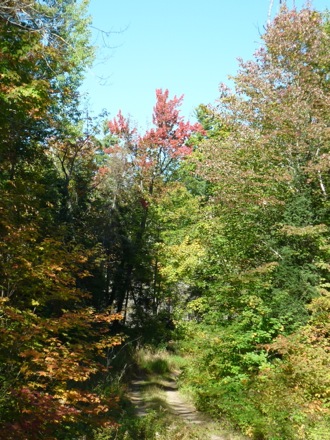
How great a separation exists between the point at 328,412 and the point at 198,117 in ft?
87.0

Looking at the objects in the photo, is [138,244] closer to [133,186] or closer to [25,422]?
[133,186]

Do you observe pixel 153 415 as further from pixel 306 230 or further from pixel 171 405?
pixel 306 230

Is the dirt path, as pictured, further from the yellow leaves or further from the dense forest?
the yellow leaves

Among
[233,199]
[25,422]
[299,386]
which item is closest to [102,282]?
[233,199]

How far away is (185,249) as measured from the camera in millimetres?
19500

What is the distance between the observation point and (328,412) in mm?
8062

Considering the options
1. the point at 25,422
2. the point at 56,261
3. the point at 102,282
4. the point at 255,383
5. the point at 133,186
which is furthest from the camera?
the point at 133,186

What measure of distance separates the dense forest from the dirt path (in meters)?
0.49

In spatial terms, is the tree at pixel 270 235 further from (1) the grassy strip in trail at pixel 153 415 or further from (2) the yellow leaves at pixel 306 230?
(1) the grassy strip in trail at pixel 153 415

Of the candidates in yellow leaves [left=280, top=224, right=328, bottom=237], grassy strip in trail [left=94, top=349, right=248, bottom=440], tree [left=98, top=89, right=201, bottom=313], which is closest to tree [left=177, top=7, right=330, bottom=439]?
yellow leaves [left=280, top=224, right=328, bottom=237]

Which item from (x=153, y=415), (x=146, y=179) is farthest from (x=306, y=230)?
(x=146, y=179)

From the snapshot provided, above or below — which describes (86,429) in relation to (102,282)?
below

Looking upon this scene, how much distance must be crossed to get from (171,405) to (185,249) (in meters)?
8.12

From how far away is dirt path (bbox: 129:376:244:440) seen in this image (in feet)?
31.2
